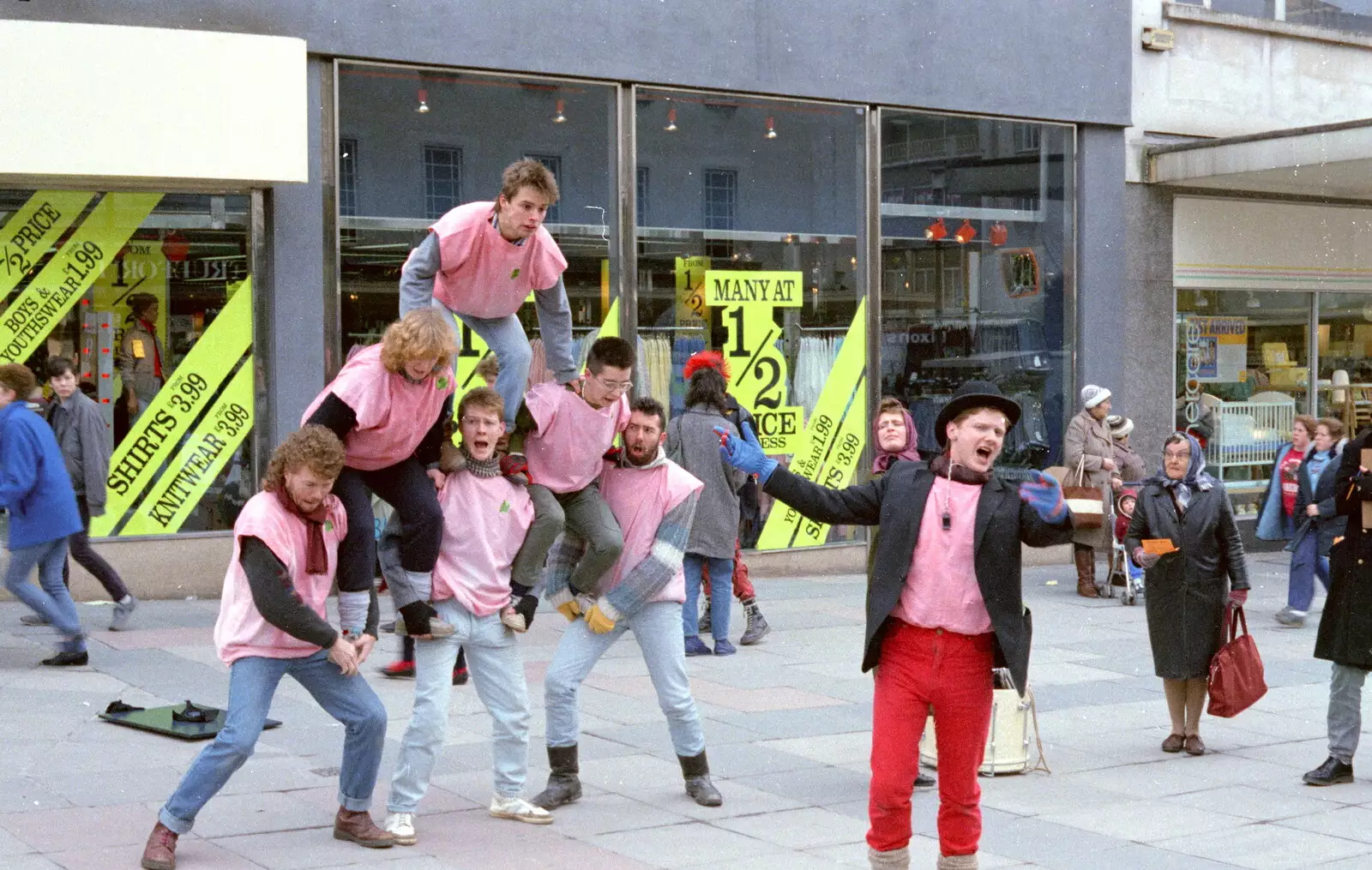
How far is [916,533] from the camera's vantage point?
18.3 ft

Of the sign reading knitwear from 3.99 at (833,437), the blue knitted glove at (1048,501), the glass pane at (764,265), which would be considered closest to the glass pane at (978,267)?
the sign reading knitwear from 3.99 at (833,437)

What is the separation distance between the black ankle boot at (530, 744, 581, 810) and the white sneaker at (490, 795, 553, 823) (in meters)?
0.19

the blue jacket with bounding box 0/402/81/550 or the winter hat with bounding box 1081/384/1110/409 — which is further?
the winter hat with bounding box 1081/384/1110/409

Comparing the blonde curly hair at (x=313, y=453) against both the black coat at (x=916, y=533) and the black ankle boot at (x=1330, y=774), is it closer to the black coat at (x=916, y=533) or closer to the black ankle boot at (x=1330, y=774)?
the black coat at (x=916, y=533)

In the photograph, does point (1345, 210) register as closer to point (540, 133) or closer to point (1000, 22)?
point (1000, 22)

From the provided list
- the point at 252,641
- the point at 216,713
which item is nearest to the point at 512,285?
the point at 252,641

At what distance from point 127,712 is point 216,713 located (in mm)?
514

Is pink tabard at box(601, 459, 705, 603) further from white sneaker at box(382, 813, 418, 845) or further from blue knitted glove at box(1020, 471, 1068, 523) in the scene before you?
blue knitted glove at box(1020, 471, 1068, 523)

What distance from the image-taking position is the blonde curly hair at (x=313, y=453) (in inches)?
229

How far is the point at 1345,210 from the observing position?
18.9 metres

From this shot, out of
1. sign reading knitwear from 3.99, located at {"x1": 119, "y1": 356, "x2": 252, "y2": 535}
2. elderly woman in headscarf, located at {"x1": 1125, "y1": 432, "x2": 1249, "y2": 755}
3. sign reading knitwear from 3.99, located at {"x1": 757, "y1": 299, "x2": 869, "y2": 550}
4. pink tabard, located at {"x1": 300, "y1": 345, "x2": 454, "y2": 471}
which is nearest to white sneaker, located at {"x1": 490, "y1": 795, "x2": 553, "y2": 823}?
pink tabard, located at {"x1": 300, "y1": 345, "x2": 454, "y2": 471}

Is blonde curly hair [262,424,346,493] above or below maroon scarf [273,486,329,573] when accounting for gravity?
above

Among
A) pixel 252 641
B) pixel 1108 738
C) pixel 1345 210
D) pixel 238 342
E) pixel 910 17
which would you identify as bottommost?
pixel 1108 738

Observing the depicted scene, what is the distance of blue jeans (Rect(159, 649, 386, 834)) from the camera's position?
597 centimetres
